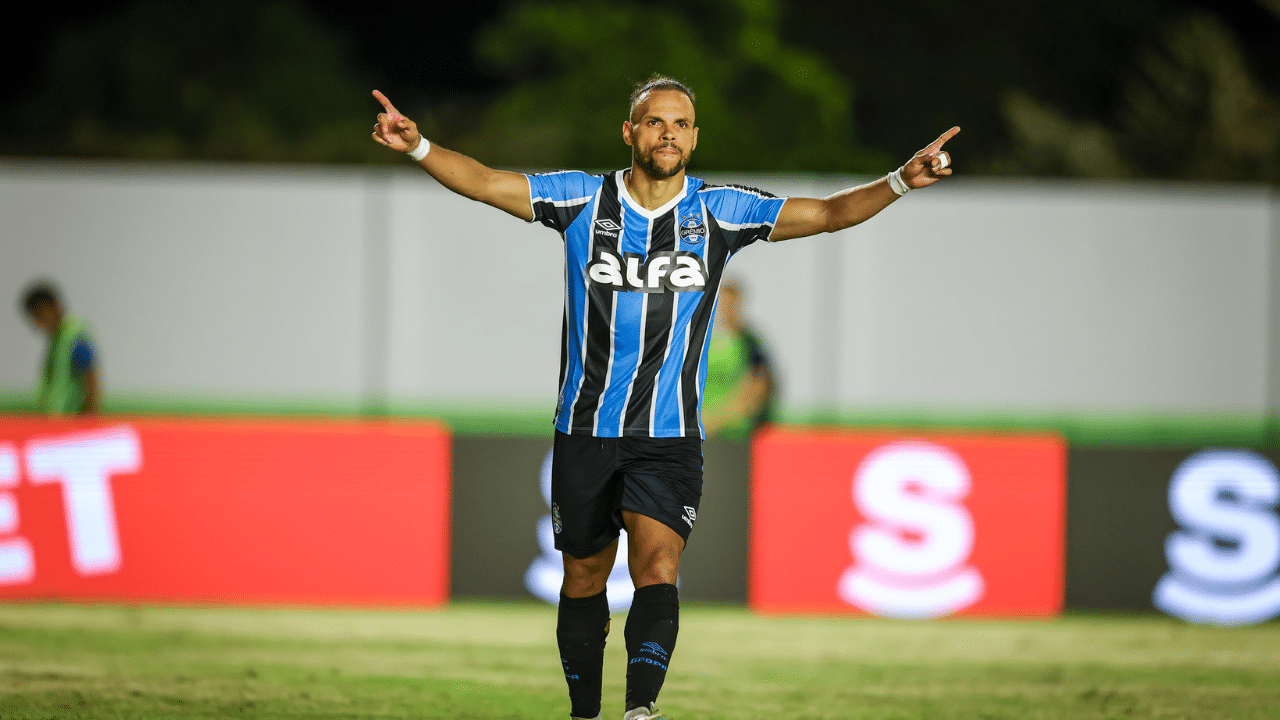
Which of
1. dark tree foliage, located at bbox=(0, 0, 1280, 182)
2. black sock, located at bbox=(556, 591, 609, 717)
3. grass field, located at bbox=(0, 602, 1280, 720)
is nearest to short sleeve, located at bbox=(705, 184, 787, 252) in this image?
black sock, located at bbox=(556, 591, 609, 717)

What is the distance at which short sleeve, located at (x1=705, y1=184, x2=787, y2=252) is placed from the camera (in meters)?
4.65

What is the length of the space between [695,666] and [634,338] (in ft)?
8.62

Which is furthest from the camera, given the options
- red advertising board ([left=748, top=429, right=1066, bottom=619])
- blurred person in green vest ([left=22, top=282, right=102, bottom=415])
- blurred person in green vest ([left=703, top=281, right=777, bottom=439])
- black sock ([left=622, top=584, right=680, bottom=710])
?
blurred person in green vest ([left=22, top=282, right=102, bottom=415])

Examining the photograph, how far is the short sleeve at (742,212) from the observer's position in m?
4.65

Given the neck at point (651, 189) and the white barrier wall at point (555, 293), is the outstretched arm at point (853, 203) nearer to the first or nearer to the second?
the neck at point (651, 189)

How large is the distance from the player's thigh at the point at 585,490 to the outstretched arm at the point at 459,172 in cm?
78

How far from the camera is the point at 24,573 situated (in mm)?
7961

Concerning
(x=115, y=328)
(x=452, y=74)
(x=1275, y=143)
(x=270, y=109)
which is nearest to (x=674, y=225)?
(x=115, y=328)

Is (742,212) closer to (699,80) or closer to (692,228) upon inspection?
(692,228)

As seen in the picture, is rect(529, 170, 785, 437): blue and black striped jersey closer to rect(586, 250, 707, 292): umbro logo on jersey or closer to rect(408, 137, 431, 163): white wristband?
rect(586, 250, 707, 292): umbro logo on jersey

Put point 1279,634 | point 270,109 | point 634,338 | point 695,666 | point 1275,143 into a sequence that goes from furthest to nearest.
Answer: point 270,109, point 1275,143, point 1279,634, point 695,666, point 634,338

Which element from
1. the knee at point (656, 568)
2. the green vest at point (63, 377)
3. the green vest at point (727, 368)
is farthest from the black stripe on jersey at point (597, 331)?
the green vest at point (63, 377)

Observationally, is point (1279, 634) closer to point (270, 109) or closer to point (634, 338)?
point (634, 338)

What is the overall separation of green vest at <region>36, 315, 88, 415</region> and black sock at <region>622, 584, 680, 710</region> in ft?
20.6
